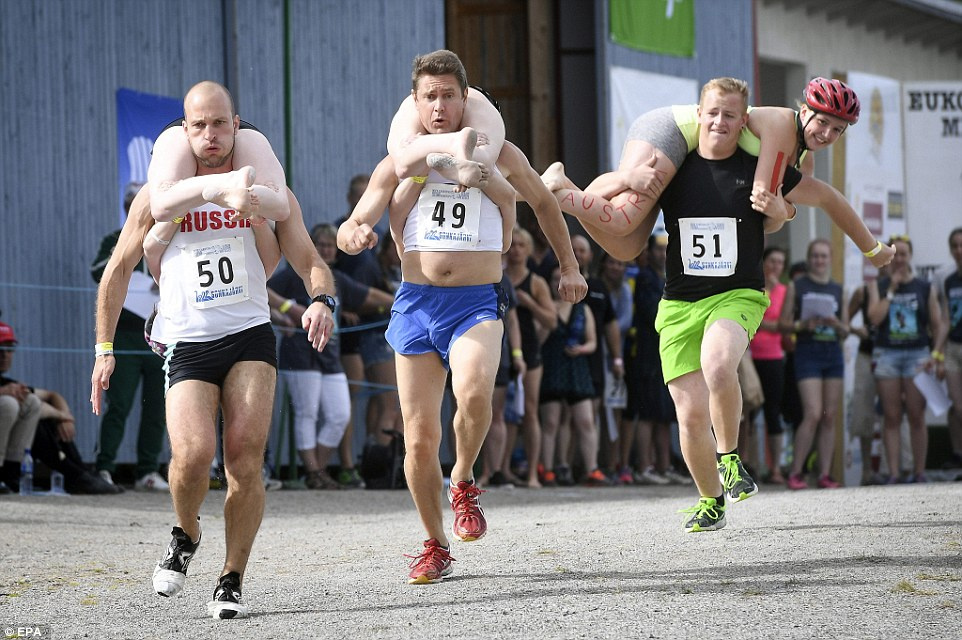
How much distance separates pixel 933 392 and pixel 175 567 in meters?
10.7

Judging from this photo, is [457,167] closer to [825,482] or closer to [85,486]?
[85,486]

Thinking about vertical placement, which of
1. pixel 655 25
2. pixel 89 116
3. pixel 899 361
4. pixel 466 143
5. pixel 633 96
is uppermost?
pixel 655 25

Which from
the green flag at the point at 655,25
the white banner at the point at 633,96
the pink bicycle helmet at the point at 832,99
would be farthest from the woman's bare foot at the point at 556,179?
the green flag at the point at 655,25

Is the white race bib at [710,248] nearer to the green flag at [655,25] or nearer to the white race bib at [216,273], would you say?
the white race bib at [216,273]

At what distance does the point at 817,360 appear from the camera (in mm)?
14781

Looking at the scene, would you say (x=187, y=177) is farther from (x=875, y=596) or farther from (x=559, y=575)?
(x=875, y=596)

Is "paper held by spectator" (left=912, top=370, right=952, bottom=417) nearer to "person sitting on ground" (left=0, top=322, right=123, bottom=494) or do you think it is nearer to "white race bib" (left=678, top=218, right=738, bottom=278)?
"white race bib" (left=678, top=218, right=738, bottom=278)

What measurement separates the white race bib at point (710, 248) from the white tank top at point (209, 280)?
2.70 m

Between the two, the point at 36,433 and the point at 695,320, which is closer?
the point at 695,320


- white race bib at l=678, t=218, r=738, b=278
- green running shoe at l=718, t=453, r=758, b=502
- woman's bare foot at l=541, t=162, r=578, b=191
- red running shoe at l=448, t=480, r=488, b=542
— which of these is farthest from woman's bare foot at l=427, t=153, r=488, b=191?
green running shoe at l=718, t=453, r=758, b=502

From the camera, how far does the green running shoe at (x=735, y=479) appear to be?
776cm

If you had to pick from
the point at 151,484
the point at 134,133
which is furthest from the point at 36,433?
the point at 134,133

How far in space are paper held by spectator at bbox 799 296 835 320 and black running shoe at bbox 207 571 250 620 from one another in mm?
9758

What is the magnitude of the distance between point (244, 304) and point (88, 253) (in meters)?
8.27
